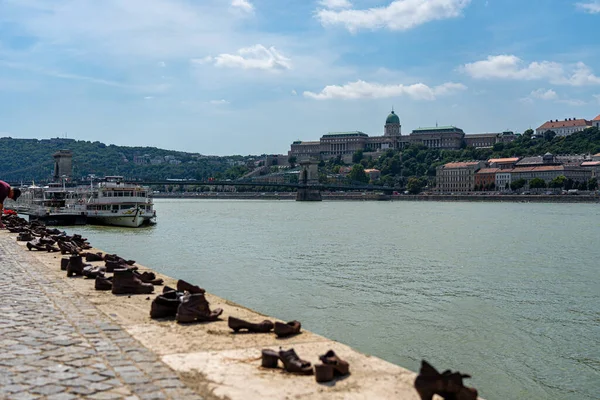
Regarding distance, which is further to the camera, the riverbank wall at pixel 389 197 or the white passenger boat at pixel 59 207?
the riverbank wall at pixel 389 197

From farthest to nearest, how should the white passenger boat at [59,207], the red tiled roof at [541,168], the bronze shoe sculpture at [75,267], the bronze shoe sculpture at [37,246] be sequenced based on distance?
the red tiled roof at [541,168]
the white passenger boat at [59,207]
the bronze shoe sculpture at [37,246]
the bronze shoe sculpture at [75,267]

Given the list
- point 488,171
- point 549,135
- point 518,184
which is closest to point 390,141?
point 549,135

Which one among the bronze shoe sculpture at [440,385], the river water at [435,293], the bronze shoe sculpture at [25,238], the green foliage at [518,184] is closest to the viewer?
the bronze shoe sculpture at [440,385]

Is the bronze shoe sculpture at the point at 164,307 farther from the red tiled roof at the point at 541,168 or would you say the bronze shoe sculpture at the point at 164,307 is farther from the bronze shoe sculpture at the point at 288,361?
the red tiled roof at the point at 541,168

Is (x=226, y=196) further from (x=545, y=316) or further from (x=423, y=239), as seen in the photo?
(x=545, y=316)

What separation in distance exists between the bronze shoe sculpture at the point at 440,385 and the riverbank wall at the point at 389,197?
94.3 meters

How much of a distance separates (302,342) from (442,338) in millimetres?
4046

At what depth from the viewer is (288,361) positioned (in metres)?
5.22

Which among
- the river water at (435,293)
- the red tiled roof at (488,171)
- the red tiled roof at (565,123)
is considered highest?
the red tiled roof at (565,123)

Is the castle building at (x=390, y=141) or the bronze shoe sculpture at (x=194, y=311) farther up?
the castle building at (x=390, y=141)

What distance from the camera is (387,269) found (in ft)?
60.9

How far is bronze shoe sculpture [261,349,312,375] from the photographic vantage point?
516 cm

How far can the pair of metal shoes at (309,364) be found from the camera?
4949 millimetres

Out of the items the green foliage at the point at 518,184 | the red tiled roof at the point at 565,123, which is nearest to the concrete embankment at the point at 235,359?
the green foliage at the point at 518,184
